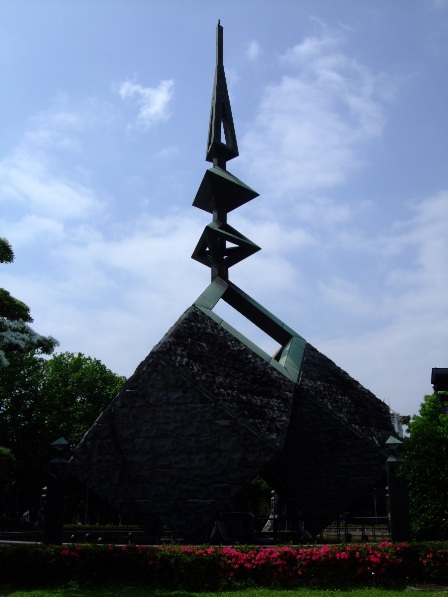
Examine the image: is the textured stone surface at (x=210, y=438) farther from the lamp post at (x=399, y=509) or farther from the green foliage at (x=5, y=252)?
the green foliage at (x=5, y=252)

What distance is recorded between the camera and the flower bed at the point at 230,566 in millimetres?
11422

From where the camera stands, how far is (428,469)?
13039 millimetres

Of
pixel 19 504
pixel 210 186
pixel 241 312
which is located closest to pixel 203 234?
pixel 210 186

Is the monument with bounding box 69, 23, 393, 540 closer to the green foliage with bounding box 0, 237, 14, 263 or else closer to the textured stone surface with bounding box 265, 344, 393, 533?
the textured stone surface with bounding box 265, 344, 393, 533

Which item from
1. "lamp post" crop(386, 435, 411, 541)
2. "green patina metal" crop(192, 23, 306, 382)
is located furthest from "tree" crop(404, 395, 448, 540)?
"green patina metal" crop(192, 23, 306, 382)

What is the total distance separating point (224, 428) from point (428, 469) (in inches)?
230

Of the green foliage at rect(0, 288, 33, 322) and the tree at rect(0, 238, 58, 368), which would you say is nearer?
the tree at rect(0, 238, 58, 368)

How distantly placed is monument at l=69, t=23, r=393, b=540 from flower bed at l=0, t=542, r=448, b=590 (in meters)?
4.11

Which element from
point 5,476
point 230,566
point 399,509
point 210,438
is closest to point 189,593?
point 230,566

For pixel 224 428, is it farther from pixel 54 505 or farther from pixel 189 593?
pixel 189 593

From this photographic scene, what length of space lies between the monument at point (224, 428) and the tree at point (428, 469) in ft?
13.3

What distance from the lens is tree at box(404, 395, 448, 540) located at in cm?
1288

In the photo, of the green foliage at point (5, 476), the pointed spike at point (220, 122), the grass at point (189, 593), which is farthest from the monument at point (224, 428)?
the grass at point (189, 593)

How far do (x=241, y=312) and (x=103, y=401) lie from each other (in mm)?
23714
